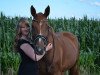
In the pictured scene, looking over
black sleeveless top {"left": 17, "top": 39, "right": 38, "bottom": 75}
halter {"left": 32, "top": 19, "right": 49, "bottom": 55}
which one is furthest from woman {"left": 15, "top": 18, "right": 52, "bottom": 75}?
halter {"left": 32, "top": 19, "right": 49, "bottom": 55}

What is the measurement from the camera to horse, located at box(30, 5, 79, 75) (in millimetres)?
6785

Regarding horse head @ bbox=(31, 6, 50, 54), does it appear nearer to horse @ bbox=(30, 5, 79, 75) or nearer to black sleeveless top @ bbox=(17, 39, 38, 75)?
horse @ bbox=(30, 5, 79, 75)

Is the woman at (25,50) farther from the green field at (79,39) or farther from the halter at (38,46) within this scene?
the green field at (79,39)

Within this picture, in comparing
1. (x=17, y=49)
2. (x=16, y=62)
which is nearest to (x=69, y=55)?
(x=17, y=49)

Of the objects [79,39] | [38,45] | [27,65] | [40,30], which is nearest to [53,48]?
[40,30]

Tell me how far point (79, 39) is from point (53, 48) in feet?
32.4

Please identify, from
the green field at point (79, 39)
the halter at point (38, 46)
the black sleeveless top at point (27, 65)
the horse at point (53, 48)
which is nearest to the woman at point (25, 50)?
the black sleeveless top at point (27, 65)

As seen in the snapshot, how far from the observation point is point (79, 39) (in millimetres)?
17703

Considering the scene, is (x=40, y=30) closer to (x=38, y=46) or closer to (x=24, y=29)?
(x=38, y=46)

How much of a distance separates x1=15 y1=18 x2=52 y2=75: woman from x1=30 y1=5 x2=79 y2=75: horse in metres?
0.30

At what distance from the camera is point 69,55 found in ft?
30.4

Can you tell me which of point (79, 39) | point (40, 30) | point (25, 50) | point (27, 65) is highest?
point (40, 30)

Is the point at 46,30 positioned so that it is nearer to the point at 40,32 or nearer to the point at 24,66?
the point at 40,32

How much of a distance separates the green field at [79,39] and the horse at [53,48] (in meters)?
3.78
